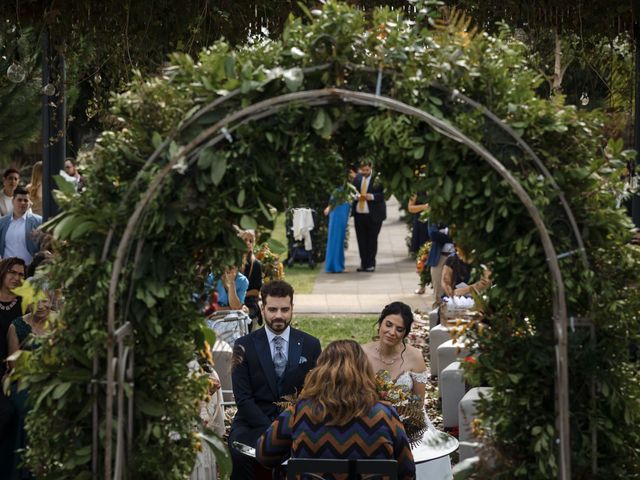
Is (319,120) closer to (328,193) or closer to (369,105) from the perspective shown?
(369,105)

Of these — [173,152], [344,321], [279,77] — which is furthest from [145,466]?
[344,321]

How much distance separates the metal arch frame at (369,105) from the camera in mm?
4566

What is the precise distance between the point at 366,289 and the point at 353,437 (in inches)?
445

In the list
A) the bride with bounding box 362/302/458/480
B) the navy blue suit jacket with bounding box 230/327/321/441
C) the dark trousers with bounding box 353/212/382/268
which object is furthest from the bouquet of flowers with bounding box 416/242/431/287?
the navy blue suit jacket with bounding box 230/327/321/441

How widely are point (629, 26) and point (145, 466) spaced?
18.0ft

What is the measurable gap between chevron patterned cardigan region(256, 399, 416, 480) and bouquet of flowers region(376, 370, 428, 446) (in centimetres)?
80

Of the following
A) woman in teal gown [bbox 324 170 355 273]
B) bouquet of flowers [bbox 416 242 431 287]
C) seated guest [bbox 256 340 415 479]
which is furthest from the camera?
woman in teal gown [bbox 324 170 355 273]

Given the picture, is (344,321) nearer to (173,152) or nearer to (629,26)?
(629,26)

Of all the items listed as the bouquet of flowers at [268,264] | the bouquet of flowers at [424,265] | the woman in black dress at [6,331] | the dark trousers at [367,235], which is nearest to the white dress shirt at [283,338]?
the woman in black dress at [6,331]

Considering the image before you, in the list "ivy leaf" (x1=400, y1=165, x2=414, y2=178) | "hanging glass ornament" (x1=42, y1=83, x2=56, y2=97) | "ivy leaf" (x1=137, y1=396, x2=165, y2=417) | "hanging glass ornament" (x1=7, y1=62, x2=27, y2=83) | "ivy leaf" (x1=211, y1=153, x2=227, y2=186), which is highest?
"hanging glass ornament" (x1=7, y1=62, x2=27, y2=83)

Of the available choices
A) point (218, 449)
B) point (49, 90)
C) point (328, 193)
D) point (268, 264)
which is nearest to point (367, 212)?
point (268, 264)

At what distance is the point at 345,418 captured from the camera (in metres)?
5.57

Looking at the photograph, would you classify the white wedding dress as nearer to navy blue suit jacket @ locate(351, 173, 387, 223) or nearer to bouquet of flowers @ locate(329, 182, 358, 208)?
bouquet of flowers @ locate(329, 182, 358, 208)

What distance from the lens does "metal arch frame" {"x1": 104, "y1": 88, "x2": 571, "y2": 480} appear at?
4.57m
